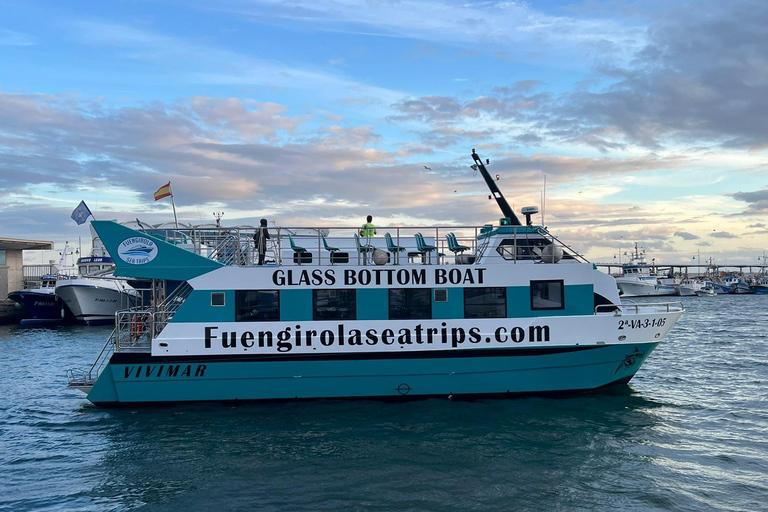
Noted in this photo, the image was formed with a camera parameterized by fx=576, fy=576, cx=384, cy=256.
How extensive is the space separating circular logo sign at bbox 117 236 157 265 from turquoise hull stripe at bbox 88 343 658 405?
2499 millimetres

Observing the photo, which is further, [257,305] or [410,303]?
[410,303]

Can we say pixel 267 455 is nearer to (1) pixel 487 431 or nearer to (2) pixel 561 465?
(1) pixel 487 431

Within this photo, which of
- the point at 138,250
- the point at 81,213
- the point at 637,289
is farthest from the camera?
the point at 637,289

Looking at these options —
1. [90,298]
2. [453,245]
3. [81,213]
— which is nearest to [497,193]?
[453,245]

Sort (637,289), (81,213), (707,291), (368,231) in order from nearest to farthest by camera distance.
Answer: (368,231) < (81,213) < (637,289) < (707,291)

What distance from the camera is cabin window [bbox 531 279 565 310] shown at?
1457 centimetres

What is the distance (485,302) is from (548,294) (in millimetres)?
1660

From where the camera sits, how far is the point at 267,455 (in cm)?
1084

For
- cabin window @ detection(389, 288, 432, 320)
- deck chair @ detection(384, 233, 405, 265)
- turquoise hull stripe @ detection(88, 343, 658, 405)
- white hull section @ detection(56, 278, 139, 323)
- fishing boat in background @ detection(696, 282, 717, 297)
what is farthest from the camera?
fishing boat in background @ detection(696, 282, 717, 297)

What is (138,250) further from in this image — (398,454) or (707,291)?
(707,291)

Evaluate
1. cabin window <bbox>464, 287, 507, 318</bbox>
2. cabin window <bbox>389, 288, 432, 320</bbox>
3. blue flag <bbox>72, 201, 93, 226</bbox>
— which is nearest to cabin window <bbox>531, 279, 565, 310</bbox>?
cabin window <bbox>464, 287, 507, 318</bbox>

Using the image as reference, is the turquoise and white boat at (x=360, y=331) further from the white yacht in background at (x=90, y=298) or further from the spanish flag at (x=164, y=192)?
the white yacht in background at (x=90, y=298)

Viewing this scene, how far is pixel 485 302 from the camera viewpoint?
14445mm

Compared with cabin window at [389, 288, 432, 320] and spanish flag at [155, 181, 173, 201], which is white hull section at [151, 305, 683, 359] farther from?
spanish flag at [155, 181, 173, 201]
